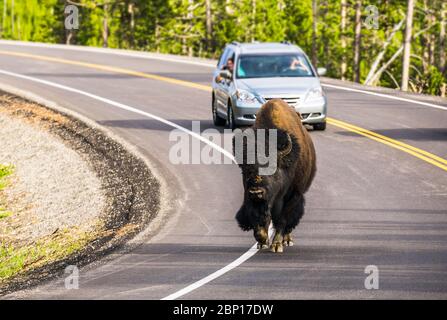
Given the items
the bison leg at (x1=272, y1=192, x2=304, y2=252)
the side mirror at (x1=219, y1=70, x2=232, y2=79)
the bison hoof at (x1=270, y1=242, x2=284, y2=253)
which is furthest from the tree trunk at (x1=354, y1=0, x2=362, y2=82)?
Answer: the bison hoof at (x1=270, y1=242, x2=284, y2=253)

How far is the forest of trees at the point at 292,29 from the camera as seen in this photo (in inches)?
2437

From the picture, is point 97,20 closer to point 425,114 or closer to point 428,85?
point 428,85

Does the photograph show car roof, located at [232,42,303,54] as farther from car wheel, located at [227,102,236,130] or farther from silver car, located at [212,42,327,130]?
car wheel, located at [227,102,236,130]

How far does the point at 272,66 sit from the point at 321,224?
9.94 metres

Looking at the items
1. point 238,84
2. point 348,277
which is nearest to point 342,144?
point 238,84

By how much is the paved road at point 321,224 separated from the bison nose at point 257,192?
0.88m

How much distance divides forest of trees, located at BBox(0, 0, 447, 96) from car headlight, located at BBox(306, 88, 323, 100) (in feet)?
94.3

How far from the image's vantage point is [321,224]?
16188 mm

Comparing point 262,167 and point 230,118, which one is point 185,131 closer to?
point 230,118

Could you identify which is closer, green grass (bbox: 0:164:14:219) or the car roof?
green grass (bbox: 0:164:14:219)

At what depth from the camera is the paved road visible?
12359mm

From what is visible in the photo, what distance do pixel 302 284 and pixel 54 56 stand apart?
35.4 m

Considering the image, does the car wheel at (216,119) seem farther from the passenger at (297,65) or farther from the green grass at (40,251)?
the green grass at (40,251)
